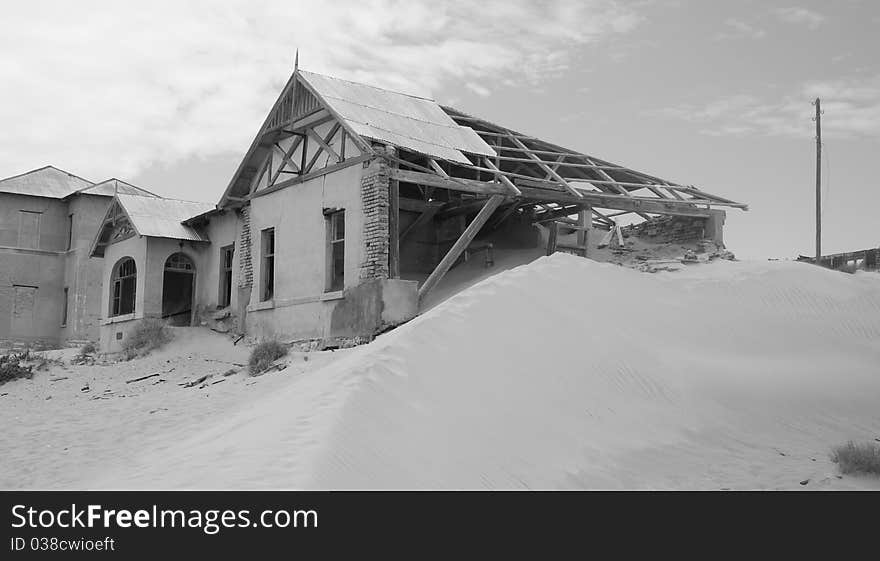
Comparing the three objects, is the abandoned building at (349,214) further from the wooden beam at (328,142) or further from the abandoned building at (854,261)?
the abandoned building at (854,261)

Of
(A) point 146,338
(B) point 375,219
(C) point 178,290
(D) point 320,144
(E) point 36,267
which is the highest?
(D) point 320,144

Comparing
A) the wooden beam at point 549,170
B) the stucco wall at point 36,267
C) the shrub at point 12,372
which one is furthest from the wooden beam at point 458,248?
the stucco wall at point 36,267

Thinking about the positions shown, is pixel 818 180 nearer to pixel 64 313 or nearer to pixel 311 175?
pixel 311 175

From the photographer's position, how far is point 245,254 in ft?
66.0

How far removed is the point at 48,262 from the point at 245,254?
1458cm

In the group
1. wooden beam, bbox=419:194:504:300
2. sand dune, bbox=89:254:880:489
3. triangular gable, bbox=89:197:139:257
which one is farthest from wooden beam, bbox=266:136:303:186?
sand dune, bbox=89:254:880:489

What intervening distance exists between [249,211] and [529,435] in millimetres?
13635

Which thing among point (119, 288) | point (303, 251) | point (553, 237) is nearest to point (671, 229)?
point (553, 237)

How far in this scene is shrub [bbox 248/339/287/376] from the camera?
569 inches

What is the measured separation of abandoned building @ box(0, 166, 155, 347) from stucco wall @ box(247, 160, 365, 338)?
42.4 ft

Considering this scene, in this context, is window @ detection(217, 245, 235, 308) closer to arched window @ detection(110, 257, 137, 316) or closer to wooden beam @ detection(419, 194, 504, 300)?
arched window @ detection(110, 257, 137, 316)

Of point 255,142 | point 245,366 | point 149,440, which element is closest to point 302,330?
point 245,366
